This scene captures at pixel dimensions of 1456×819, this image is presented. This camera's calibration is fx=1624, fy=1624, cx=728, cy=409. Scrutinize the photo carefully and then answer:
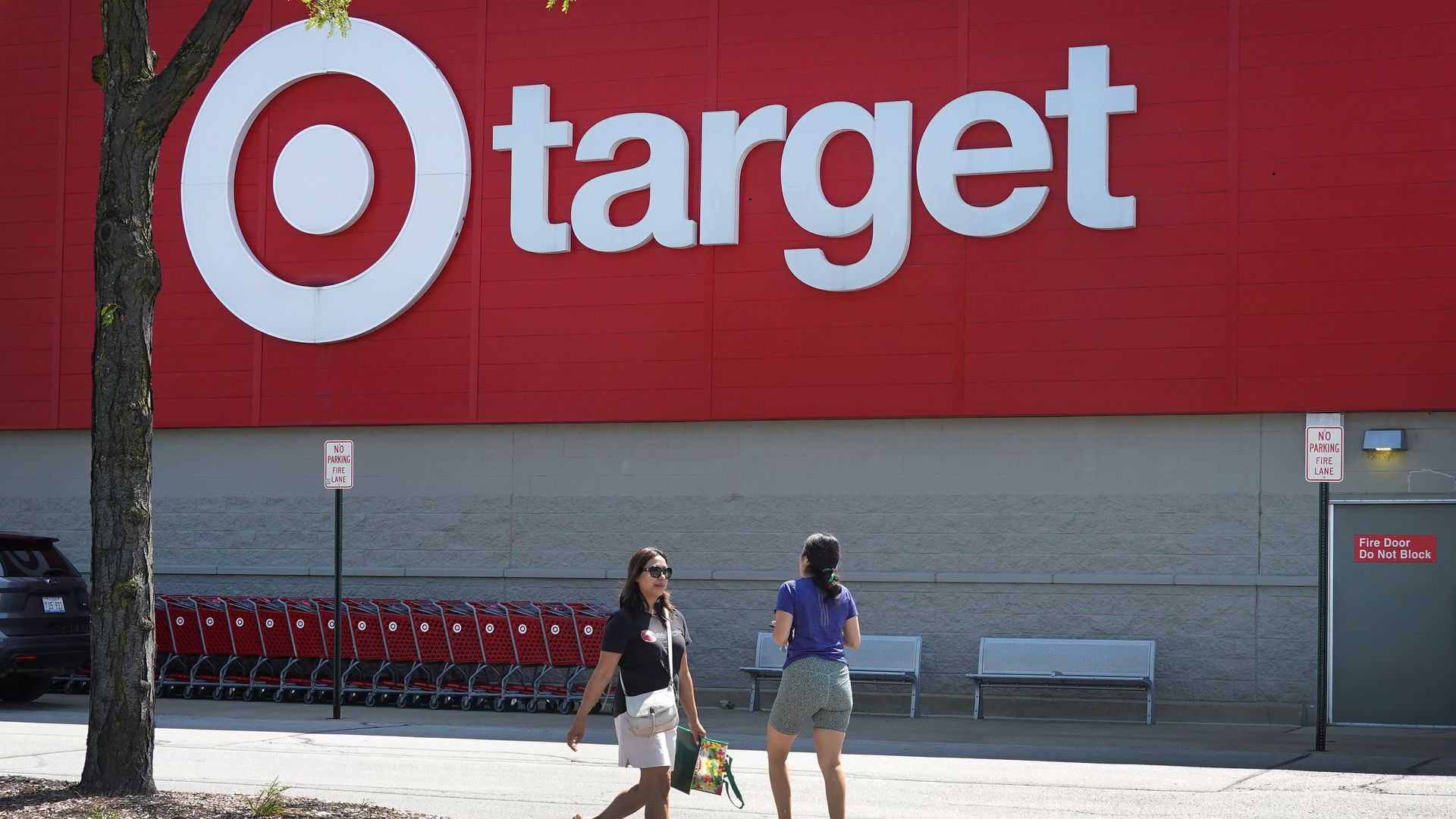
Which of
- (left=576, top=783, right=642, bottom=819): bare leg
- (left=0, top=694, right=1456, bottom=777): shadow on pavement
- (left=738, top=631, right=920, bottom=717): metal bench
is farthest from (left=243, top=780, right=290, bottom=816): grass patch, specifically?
(left=738, top=631, right=920, bottom=717): metal bench

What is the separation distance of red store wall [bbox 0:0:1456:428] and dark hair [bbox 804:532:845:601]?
29.7ft

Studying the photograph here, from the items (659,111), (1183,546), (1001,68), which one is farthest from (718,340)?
(1183,546)

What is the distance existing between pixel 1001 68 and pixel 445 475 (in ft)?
27.3

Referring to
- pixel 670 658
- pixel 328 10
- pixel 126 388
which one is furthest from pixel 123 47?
pixel 670 658

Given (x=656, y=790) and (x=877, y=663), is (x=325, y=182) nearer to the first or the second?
(x=877, y=663)

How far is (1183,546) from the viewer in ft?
57.4

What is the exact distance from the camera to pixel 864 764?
44.3 feet

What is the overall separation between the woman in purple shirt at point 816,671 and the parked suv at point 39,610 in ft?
35.2

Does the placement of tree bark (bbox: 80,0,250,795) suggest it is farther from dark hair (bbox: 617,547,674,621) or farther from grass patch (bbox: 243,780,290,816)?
dark hair (bbox: 617,547,674,621)

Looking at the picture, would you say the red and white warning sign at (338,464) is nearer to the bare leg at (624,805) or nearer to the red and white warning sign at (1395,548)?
the bare leg at (624,805)

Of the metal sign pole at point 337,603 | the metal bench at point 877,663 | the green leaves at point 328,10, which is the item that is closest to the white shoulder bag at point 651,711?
the green leaves at point 328,10

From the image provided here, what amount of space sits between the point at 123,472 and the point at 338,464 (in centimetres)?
695

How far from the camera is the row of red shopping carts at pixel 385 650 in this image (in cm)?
1817

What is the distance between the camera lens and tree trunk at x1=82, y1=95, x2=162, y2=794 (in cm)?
984
